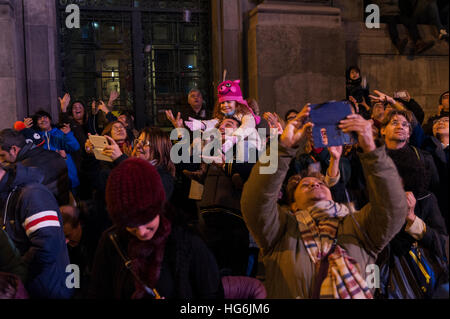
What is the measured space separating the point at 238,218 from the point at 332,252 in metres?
1.95

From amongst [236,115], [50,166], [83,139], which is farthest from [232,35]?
[50,166]

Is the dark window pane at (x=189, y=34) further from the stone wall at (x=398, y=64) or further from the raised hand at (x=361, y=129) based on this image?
the raised hand at (x=361, y=129)

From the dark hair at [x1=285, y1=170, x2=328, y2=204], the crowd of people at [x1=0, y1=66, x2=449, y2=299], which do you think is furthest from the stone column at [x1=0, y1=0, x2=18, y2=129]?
the dark hair at [x1=285, y1=170, x2=328, y2=204]

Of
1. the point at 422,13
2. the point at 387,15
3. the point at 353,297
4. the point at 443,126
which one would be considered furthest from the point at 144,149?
the point at 422,13

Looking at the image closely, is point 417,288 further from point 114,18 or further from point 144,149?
point 114,18

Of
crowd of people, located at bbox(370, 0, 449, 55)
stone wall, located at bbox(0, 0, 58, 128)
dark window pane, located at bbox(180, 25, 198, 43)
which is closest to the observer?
stone wall, located at bbox(0, 0, 58, 128)

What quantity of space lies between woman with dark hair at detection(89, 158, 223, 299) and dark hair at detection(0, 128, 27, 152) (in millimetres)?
2033

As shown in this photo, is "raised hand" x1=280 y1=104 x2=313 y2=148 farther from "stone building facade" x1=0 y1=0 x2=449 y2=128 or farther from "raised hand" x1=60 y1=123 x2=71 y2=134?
"stone building facade" x1=0 y1=0 x2=449 y2=128

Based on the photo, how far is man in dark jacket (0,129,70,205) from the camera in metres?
4.25

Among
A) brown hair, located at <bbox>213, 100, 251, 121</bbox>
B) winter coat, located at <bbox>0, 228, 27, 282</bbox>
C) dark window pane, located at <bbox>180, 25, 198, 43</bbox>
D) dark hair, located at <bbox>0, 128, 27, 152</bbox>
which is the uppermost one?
dark window pane, located at <bbox>180, 25, 198, 43</bbox>

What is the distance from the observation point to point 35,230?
11.2 ft

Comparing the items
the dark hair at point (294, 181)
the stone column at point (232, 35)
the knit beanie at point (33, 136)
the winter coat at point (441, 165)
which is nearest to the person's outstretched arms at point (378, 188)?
the dark hair at point (294, 181)

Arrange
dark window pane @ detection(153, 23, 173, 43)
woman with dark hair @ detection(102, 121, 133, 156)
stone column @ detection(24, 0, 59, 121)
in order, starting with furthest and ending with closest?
Answer: 1. dark window pane @ detection(153, 23, 173, 43)
2. stone column @ detection(24, 0, 59, 121)
3. woman with dark hair @ detection(102, 121, 133, 156)

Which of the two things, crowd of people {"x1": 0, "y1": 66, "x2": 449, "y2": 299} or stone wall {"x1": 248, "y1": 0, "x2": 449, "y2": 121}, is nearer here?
crowd of people {"x1": 0, "y1": 66, "x2": 449, "y2": 299}
